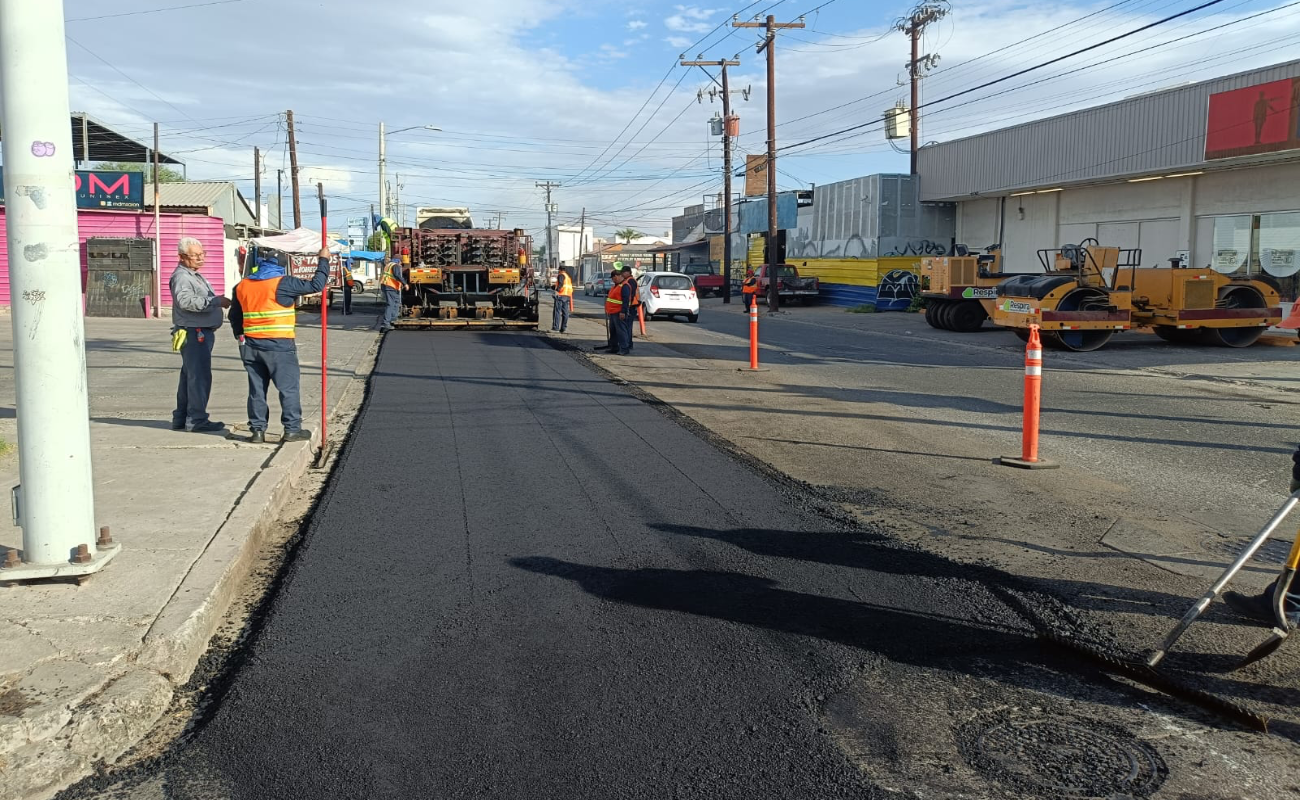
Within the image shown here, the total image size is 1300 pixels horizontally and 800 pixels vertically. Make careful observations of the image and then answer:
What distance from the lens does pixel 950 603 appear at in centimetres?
524

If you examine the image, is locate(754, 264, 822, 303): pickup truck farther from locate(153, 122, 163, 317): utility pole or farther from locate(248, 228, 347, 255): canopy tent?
locate(248, 228, 347, 255): canopy tent

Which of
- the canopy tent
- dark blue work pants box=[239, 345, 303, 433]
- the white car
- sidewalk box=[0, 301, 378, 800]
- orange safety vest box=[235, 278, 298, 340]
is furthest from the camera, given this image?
the white car

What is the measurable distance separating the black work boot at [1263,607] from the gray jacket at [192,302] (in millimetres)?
8046

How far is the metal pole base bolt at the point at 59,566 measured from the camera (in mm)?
4992

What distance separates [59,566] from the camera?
5.07 metres

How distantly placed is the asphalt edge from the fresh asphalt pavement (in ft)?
0.60

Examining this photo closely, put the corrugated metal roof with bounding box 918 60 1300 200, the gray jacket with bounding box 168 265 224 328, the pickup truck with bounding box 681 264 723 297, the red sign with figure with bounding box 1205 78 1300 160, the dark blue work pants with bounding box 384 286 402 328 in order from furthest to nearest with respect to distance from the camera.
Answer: the pickup truck with bounding box 681 264 723 297
the corrugated metal roof with bounding box 918 60 1300 200
the dark blue work pants with bounding box 384 286 402 328
the red sign with figure with bounding box 1205 78 1300 160
the gray jacket with bounding box 168 265 224 328

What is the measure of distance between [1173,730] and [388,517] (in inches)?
187

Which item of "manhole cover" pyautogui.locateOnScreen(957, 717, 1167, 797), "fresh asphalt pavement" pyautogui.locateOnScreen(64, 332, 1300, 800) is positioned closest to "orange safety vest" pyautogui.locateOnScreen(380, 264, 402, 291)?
"fresh asphalt pavement" pyautogui.locateOnScreen(64, 332, 1300, 800)

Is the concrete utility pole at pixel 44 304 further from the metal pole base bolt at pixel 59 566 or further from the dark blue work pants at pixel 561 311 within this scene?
the dark blue work pants at pixel 561 311

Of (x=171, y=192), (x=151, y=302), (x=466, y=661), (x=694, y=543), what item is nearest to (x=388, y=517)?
(x=694, y=543)

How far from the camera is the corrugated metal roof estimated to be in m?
25.6

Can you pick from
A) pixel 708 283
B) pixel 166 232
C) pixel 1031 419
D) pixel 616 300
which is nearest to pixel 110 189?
pixel 166 232

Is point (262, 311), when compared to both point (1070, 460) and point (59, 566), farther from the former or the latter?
point (1070, 460)
